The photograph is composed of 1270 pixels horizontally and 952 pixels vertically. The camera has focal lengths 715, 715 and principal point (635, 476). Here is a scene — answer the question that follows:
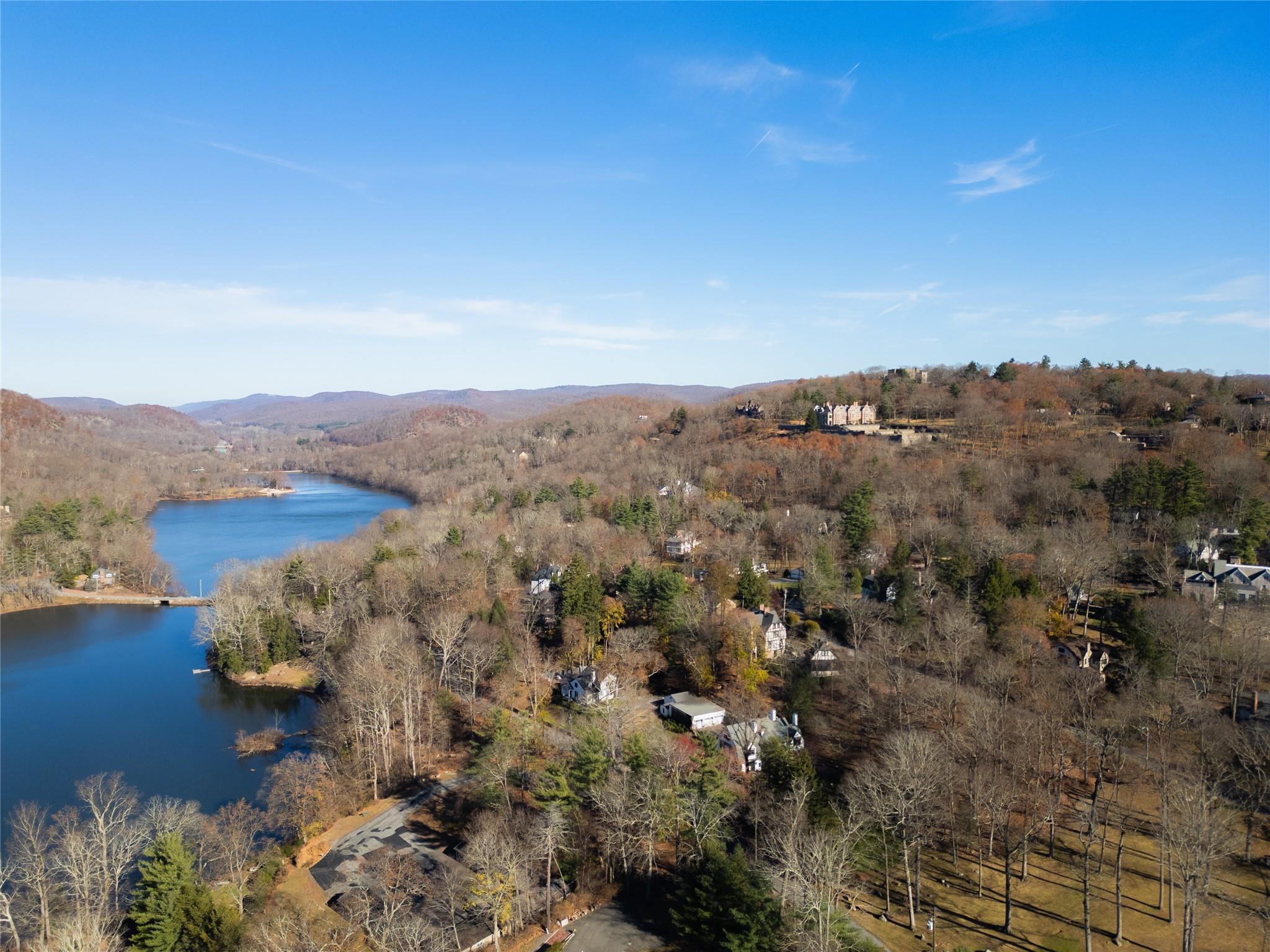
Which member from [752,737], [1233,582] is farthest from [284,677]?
[1233,582]

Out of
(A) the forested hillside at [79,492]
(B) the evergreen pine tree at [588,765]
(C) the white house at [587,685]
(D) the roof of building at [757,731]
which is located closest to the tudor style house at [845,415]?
(C) the white house at [587,685]

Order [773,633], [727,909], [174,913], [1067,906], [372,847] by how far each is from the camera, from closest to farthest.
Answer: [727,909]
[174,913]
[1067,906]
[372,847]
[773,633]

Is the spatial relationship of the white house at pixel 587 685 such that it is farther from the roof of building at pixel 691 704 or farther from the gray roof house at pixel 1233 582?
the gray roof house at pixel 1233 582

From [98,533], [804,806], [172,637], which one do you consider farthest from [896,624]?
[98,533]

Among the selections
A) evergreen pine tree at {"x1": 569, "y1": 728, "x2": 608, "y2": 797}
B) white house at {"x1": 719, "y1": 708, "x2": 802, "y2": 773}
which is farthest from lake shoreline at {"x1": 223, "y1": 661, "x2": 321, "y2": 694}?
white house at {"x1": 719, "y1": 708, "x2": 802, "y2": 773}

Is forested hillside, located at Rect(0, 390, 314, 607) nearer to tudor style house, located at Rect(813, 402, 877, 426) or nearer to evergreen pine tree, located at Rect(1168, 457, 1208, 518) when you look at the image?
tudor style house, located at Rect(813, 402, 877, 426)

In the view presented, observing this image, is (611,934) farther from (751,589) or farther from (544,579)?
(544,579)

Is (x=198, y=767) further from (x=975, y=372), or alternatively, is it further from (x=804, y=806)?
(x=975, y=372)
